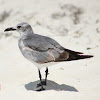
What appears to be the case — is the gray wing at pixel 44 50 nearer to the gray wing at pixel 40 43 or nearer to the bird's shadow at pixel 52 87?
the gray wing at pixel 40 43

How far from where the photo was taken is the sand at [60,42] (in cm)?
589

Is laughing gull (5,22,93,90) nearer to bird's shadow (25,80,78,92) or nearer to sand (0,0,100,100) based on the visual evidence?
bird's shadow (25,80,78,92)

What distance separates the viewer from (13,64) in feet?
26.5

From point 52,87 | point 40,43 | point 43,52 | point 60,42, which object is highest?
point 40,43

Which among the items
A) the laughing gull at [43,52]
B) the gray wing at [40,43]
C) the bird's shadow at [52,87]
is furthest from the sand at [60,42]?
the gray wing at [40,43]

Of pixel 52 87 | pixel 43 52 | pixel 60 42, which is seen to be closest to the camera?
pixel 43 52

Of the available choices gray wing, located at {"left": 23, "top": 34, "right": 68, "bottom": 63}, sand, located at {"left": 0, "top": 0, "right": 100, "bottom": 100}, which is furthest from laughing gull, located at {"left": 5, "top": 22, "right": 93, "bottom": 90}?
sand, located at {"left": 0, "top": 0, "right": 100, "bottom": 100}

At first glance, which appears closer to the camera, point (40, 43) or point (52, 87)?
point (40, 43)

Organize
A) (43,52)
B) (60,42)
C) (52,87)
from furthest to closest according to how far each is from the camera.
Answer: (60,42), (52,87), (43,52)

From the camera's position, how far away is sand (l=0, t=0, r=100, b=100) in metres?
5.89

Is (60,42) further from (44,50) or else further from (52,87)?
(44,50)

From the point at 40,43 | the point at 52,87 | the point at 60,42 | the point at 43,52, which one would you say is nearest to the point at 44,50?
the point at 43,52

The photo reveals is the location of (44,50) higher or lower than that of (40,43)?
lower

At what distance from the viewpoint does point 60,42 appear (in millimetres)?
9328
